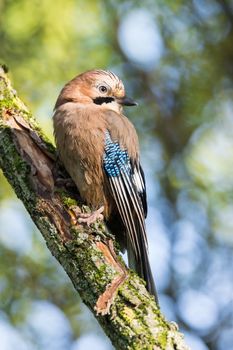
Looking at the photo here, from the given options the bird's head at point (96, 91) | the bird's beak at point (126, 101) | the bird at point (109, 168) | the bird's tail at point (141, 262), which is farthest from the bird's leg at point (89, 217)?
the bird's beak at point (126, 101)

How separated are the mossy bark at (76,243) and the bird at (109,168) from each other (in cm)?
18

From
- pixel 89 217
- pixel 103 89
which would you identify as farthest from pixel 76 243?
Answer: pixel 103 89

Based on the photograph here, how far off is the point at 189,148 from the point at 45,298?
11.1 ft

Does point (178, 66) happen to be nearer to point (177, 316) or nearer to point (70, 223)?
point (177, 316)

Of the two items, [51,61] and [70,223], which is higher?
[51,61]

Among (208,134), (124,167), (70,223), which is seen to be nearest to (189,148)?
(208,134)

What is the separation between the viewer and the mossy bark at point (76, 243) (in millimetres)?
5086

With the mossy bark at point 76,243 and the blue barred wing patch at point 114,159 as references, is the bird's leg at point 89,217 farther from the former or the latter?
the blue barred wing patch at point 114,159

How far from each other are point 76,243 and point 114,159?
4.78 feet

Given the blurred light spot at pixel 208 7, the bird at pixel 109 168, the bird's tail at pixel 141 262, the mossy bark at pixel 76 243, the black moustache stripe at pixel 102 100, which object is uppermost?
the blurred light spot at pixel 208 7

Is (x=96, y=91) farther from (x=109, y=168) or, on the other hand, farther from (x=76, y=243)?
(x=76, y=243)

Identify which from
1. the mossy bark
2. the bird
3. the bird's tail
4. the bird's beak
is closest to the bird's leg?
the mossy bark

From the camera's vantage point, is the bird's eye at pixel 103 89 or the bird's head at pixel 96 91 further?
the bird's eye at pixel 103 89

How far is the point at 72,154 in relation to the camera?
6.83 meters
